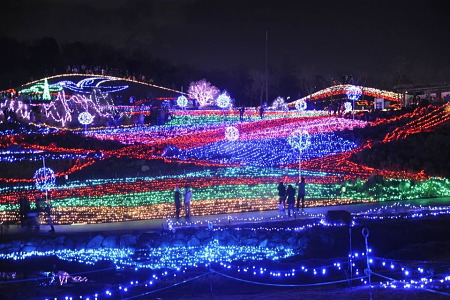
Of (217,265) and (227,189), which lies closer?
(217,265)

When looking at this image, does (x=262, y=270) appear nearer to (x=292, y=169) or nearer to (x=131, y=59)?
(x=292, y=169)

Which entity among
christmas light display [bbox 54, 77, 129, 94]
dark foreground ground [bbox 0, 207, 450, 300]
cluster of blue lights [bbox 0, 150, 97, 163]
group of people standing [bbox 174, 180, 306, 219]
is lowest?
dark foreground ground [bbox 0, 207, 450, 300]

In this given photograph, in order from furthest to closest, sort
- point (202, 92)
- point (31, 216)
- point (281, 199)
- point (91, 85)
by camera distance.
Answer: point (202, 92), point (91, 85), point (281, 199), point (31, 216)

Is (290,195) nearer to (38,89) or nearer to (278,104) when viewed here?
(38,89)

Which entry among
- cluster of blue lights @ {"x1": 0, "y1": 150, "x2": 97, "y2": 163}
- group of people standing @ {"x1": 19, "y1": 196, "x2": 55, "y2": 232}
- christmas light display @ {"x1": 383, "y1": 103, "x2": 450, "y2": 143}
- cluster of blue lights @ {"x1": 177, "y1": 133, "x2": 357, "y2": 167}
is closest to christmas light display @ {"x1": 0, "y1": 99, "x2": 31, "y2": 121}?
cluster of blue lights @ {"x1": 0, "y1": 150, "x2": 97, "y2": 163}

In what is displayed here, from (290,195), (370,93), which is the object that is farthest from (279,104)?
(290,195)

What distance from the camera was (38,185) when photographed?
18484mm

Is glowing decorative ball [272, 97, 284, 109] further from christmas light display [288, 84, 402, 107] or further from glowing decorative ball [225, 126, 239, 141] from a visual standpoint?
glowing decorative ball [225, 126, 239, 141]

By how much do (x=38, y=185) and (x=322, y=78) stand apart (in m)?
74.6

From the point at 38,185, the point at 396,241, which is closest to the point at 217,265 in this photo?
the point at 396,241

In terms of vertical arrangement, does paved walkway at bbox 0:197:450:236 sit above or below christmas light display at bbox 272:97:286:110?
below

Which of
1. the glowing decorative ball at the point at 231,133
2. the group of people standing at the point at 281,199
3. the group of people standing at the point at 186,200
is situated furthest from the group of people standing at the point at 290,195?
the glowing decorative ball at the point at 231,133

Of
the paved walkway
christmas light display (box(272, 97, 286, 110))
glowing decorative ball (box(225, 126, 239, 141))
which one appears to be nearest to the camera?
the paved walkway

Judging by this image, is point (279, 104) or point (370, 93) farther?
point (279, 104)
